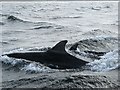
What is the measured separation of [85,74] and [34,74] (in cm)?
178

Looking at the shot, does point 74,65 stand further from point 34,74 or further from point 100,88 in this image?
point 100,88

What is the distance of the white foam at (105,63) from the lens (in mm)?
10939

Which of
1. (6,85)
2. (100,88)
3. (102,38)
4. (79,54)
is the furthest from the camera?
(102,38)

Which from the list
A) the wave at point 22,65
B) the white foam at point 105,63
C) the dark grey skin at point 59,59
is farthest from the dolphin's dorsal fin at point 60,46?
the white foam at point 105,63

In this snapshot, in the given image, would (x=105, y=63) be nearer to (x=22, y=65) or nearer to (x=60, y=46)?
(x=60, y=46)

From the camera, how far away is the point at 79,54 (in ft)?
42.1

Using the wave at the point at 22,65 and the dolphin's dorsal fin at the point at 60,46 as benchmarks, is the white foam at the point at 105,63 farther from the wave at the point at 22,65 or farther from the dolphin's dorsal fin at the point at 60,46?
the wave at the point at 22,65

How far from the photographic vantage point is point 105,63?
11.4 metres

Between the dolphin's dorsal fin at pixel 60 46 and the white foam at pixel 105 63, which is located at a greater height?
the dolphin's dorsal fin at pixel 60 46

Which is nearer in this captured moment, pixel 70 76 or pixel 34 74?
pixel 70 76

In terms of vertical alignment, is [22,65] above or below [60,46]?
below

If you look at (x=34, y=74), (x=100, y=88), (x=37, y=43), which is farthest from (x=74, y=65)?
(x=37, y=43)

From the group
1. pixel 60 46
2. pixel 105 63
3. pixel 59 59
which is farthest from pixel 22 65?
pixel 105 63

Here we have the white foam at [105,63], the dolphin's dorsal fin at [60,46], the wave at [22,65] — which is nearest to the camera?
the dolphin's dorsal fin at [60,46]
